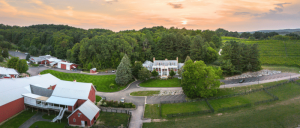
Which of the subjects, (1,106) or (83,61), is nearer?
(1,106)

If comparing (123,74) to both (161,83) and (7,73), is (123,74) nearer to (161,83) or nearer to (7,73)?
(161,83)

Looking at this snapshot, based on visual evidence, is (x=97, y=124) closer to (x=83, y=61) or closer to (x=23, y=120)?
(x=23, y=120)

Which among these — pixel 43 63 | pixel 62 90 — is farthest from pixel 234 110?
pixel 43 63

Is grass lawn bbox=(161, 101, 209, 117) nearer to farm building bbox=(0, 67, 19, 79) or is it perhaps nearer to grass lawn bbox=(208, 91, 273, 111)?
grass lawn bbox=(208, 91, 273, 111)

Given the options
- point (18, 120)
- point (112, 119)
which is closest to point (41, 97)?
point (18, 120)

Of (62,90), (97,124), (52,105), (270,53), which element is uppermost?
(270,53)

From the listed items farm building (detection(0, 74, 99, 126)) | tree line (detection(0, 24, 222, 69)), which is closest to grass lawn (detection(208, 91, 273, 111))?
farm building (detection(0, 74, 99, 126))

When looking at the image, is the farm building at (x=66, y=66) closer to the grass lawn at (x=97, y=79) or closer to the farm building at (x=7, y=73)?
the grass lawn at (x=97, y=79)
